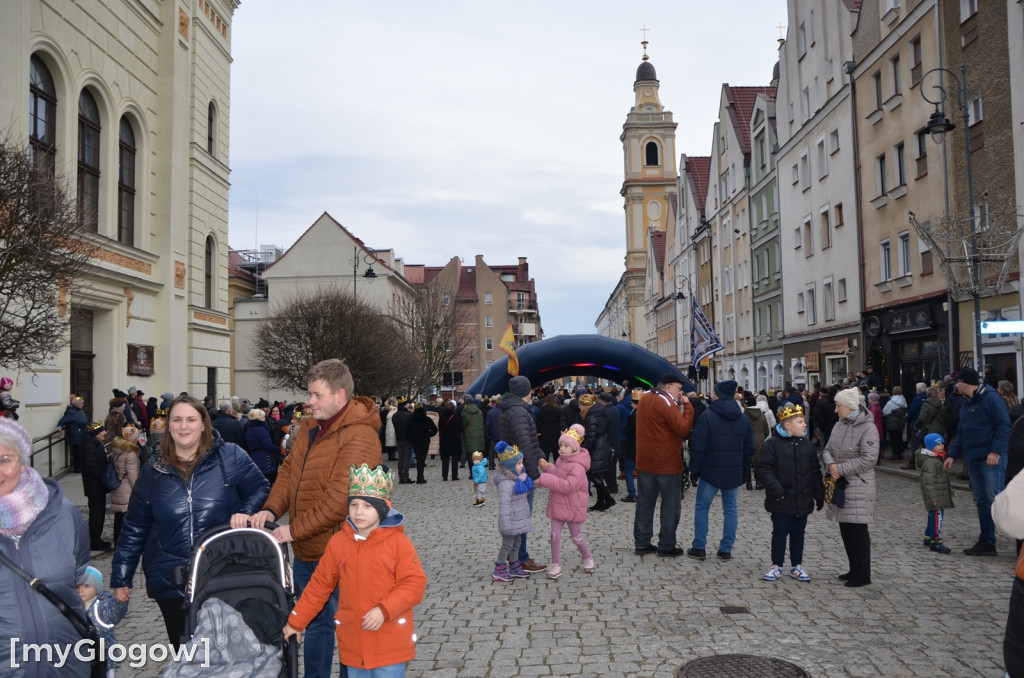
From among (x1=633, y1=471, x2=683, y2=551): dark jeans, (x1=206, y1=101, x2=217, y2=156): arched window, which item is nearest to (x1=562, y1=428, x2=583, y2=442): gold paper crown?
(x1=633, y1=471, x2=683, y2=551): dark jeans

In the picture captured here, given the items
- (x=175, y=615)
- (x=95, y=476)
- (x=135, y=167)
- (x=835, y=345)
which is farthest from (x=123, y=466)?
(x=835, y=345)

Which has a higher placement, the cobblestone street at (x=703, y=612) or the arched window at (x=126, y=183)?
the arched window at (x=126, y=183)

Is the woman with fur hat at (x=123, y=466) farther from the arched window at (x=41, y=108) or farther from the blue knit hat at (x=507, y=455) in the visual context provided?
the arched window at (x=41, y=108)

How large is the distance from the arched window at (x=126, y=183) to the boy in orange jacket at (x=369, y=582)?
22179 millimetres

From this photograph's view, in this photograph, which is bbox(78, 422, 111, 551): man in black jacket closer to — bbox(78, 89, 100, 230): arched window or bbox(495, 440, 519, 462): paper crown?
bbox(495, 440, 519, 462): paper crown

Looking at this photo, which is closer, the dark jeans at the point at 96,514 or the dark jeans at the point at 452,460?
the dark jeans at the point at 96,514

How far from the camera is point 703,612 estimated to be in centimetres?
730

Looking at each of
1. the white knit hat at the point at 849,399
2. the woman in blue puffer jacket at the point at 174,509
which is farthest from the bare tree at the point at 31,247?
the white knit hat at the point at 849,399

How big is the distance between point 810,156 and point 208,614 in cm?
3403

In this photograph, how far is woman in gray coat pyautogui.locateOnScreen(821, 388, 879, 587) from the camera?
799 cm

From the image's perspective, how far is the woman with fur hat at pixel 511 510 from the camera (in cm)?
878

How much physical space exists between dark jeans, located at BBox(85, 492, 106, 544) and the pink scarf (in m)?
8.10

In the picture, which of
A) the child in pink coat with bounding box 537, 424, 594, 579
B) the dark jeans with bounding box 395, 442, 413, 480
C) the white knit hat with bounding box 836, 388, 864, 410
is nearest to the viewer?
the white knit hat with bounding box 836, 388, 864, 410

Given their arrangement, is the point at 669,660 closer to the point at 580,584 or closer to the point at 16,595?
the point at 580,584
